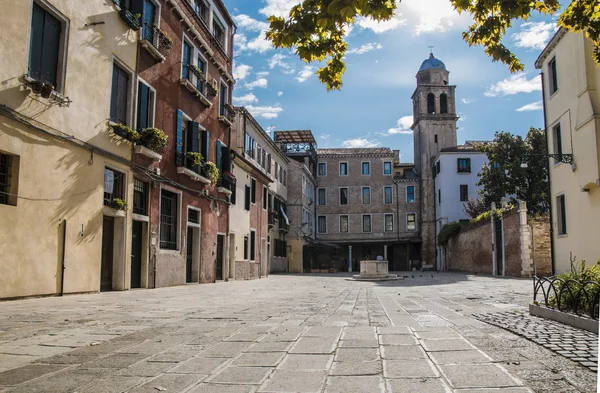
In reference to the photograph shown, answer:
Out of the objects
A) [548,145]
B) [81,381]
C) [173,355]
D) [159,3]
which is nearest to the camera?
[81,381]

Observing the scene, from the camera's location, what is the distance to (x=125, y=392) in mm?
3209

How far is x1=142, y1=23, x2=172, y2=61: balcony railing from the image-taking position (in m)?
14.4

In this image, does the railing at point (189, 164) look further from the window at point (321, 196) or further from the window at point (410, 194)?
the window at point (410, 194)

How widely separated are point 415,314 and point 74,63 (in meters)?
9.03

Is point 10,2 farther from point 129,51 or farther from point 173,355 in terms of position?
point 173,355

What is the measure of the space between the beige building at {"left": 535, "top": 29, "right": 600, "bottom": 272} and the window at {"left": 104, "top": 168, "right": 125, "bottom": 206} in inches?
581

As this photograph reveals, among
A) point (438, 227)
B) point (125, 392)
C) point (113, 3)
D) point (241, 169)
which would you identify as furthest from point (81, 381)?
point (438, 227)

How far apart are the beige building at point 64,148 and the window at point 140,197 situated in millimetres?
646

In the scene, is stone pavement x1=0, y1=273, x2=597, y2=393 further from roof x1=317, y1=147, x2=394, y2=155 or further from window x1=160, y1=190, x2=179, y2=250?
roof x1=317, y1=147, x2=394, y2=155

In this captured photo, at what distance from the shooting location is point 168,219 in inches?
643

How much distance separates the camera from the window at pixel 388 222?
51409 mm

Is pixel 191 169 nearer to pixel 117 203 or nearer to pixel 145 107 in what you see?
pixel 145 107

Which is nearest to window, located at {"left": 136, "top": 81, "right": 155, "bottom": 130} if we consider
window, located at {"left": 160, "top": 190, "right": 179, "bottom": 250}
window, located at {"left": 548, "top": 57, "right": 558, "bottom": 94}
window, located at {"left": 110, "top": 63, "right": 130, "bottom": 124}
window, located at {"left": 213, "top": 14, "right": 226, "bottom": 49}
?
window, located at {"left": 110, "top": 63, "right": 130, "bottom": 124}

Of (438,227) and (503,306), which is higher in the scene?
(438,227)
